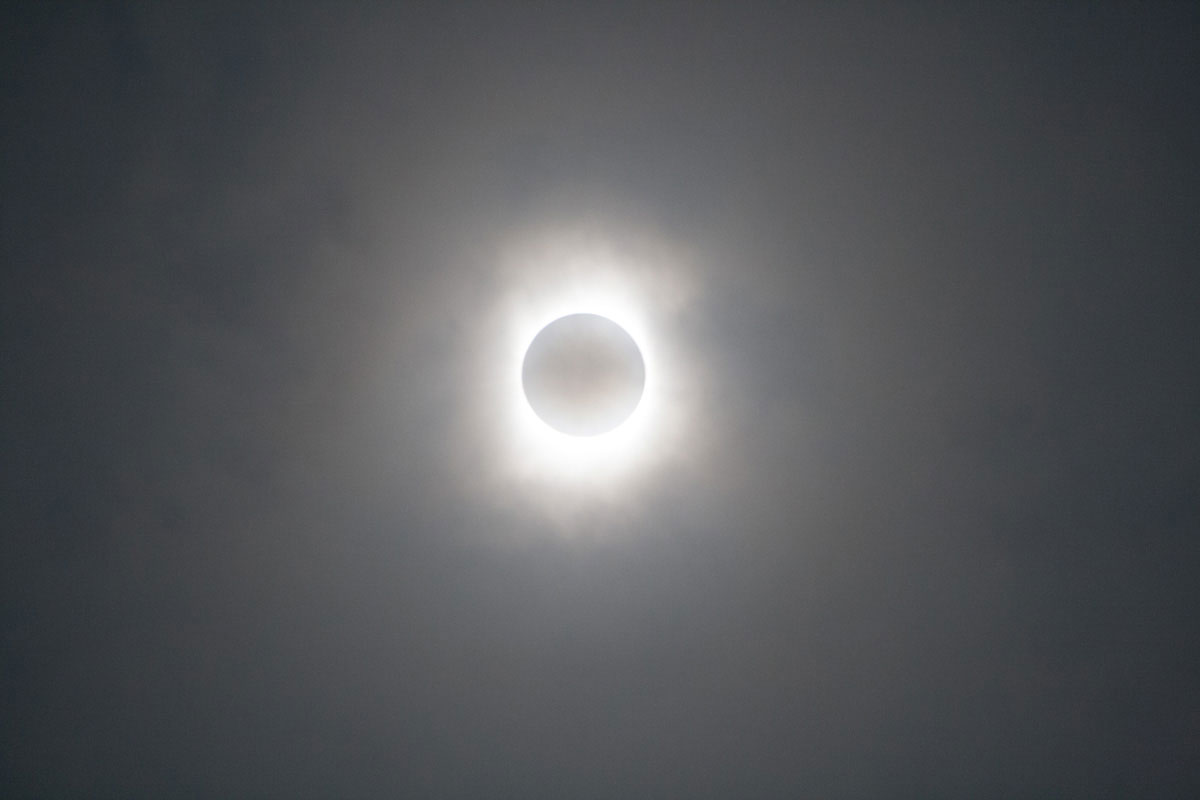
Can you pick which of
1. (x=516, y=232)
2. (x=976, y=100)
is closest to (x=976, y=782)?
(x=976, y=100)

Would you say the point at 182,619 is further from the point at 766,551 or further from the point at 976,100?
the point at 976,100

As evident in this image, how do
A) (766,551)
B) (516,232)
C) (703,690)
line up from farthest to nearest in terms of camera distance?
(703,690) < (766,551) < (516,232)

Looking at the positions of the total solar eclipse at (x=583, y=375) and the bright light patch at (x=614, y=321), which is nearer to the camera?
the total solar eclipse at (x=583, y=375)

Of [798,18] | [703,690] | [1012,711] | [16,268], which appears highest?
[798,18]

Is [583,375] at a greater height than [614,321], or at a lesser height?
lesser

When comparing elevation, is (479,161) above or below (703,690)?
above

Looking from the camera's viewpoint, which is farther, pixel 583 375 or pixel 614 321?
pixel 614 321

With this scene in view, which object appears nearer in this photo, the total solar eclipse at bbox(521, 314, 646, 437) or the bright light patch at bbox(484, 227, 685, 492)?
the total solar eclipse at bbox(521, 314, 646, 437)

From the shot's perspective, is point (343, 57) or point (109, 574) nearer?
point (343, 57)
